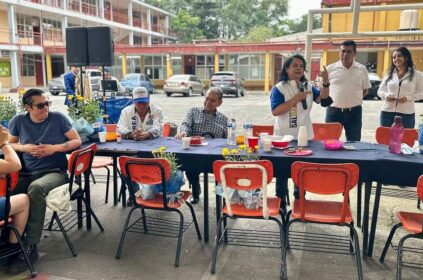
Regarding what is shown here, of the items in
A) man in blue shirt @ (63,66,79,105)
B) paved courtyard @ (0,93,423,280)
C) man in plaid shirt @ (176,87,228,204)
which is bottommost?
paved courtyard @ (0,93,423,280)

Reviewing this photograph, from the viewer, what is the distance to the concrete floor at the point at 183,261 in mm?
3045

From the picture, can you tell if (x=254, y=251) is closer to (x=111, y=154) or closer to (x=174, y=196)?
(x=174, y=196)

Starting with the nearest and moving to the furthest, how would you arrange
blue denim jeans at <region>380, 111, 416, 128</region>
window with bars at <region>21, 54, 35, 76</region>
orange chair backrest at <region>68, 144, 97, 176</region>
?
orange chair backrest at <region>68, 144, 97, 176</region> < blue denim jeans at <region>380, 111, 416, 128</region> < window with bars at <region>21, 54, 35, 76</region>

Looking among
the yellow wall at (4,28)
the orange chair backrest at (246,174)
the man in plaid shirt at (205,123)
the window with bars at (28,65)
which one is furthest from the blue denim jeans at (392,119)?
the window with bars at (28,65)

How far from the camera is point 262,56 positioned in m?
27.0

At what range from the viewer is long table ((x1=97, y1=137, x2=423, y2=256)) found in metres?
3.14

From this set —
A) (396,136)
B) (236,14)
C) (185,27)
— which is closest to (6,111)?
(396,136)

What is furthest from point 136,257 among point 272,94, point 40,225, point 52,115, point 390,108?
point 390,108

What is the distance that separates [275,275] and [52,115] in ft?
7.76

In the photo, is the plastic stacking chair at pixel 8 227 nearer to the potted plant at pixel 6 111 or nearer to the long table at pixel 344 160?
the long table at pixel 344 160

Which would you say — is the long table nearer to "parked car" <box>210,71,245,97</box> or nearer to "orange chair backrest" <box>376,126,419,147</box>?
"orange chair backrest" <box>376,126,419,147</box>

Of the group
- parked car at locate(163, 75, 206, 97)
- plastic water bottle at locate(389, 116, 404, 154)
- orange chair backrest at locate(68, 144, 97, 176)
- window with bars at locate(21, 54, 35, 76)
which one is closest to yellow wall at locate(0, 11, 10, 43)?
window with bars at locate(21, 54, 35, 76)

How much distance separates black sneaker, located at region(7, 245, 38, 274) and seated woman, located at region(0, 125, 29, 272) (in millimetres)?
170

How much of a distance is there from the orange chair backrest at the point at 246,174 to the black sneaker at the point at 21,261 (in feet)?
5.41
